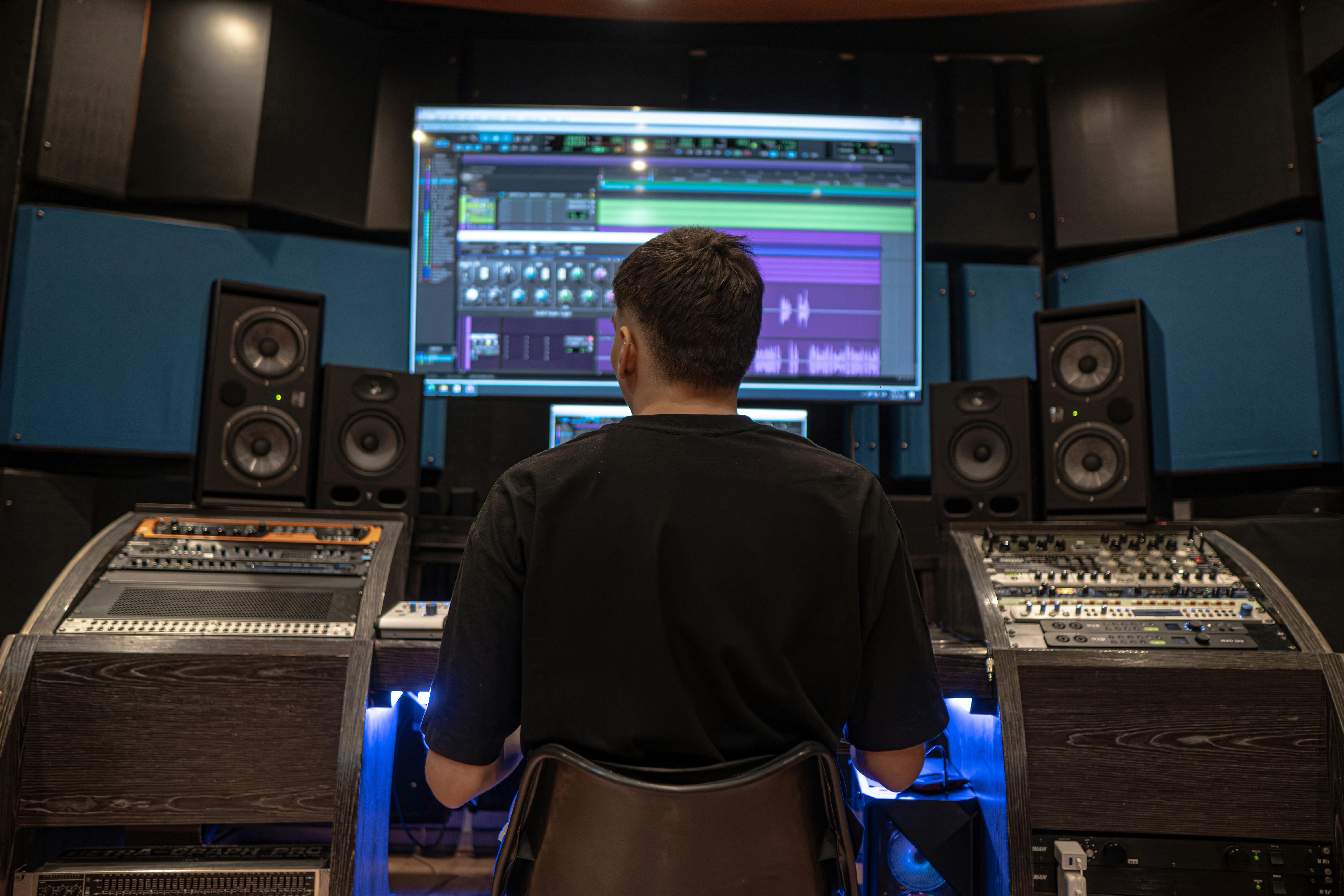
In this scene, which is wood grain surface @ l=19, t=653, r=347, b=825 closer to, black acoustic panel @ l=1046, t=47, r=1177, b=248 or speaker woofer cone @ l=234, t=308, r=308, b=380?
speaker woofer cone @ l=234, t=308, r=308, b=380

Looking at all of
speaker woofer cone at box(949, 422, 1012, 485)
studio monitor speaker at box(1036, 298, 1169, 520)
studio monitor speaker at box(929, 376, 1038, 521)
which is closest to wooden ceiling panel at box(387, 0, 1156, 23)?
studio monitor speaker at box(1036, 298, 1169, 520)

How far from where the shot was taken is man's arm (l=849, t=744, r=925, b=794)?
1109mm

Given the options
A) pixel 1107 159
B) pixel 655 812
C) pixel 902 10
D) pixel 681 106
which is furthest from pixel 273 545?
pixel 1107 159

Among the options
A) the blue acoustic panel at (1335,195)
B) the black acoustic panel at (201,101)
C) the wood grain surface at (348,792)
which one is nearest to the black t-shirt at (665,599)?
the wood grain surface at (348,792)

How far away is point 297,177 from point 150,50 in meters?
0.54

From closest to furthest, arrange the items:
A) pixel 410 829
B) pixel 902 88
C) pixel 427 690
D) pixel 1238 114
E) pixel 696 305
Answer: pixel 696 305
pixel 427 690
pixel 410 829
pixel 1238 114
pixel 902 88

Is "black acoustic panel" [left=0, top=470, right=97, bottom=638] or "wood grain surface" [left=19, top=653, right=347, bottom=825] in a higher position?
"black acoustic panel" [left=0, top=470, right=97, bottom=638]

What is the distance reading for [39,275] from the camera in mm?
2391

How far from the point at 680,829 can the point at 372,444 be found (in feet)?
4.91

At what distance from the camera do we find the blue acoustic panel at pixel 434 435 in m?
2.66

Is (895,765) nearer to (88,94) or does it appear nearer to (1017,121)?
(1017,121)

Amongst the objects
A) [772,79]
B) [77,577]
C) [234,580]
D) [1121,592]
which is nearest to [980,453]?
[1121,592]

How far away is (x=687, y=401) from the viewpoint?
110 cm

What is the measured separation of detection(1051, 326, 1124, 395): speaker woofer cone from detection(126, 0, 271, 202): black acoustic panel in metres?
2.31
